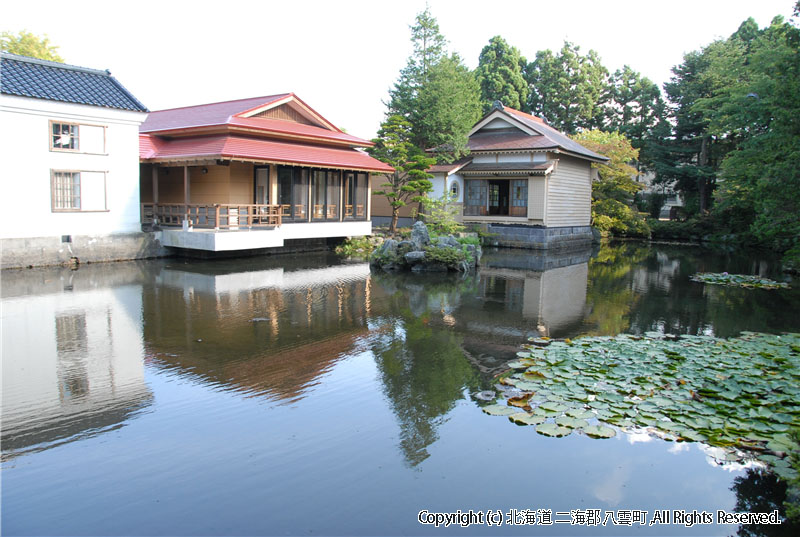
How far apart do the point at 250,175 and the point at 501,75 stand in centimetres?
2599

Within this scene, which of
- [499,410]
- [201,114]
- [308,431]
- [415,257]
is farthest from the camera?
[201,114]

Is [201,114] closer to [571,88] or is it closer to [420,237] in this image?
[420,237]

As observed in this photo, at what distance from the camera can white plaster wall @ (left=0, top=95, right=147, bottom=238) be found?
1423 centimetres

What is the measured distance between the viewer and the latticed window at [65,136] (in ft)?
49.7

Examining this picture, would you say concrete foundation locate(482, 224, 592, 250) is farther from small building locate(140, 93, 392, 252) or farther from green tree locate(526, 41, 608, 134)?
green tree locate(526, 41, 608, 134)

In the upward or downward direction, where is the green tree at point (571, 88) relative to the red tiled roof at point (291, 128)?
upward

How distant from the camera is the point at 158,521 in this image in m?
3.86

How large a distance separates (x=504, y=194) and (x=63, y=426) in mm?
23932

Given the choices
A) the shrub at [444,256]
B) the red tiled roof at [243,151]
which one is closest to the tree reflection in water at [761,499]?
the shrub at [444,256]

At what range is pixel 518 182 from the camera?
2556 cm

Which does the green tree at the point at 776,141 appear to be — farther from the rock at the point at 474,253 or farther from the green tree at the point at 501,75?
the green tree at the point at 501,75

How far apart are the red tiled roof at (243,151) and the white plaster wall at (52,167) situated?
4.42ft

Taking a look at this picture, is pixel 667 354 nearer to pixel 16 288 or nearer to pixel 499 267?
pixel 499 267

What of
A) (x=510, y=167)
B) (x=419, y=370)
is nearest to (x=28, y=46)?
(x=510, y=167)
